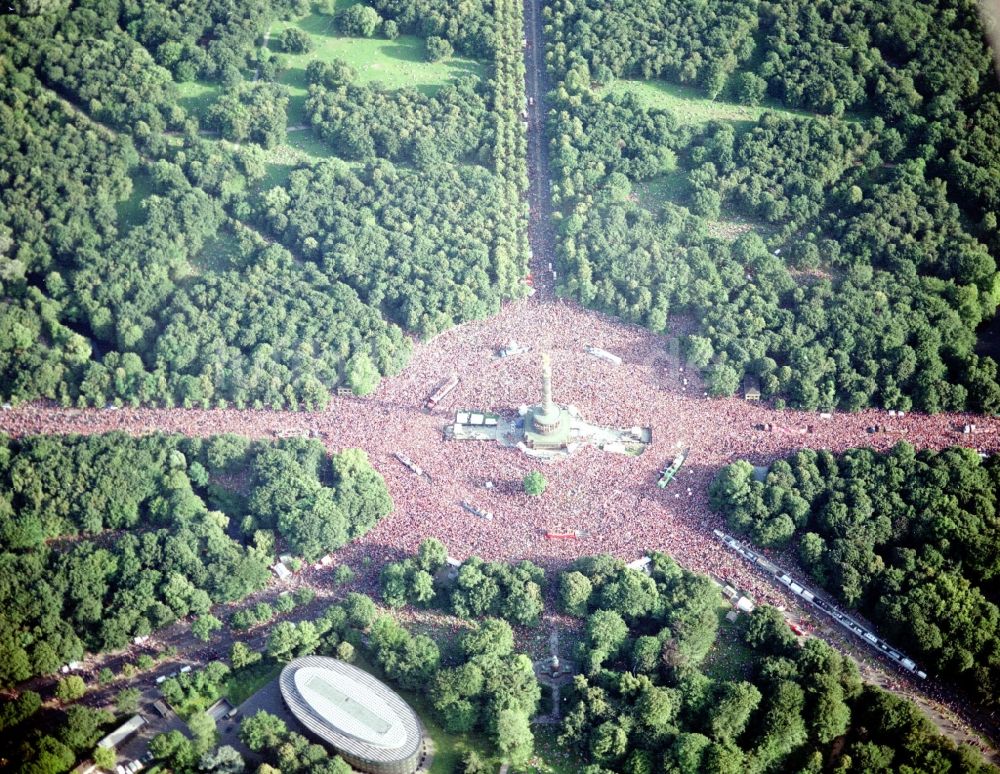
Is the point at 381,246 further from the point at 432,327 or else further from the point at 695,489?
the point at 695,489

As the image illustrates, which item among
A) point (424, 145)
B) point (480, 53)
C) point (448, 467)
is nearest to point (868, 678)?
point (448, 467)

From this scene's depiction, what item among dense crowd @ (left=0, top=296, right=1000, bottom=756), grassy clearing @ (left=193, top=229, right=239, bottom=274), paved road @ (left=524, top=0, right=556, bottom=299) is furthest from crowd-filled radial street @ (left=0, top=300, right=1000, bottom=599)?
grassy clearing @ (left=193, top=229, right=239, bottom=274)

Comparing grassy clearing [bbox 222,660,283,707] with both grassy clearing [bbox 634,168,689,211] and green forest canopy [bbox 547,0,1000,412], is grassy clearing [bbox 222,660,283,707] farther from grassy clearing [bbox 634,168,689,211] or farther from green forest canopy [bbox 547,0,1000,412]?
grassy clearing [bbox 634,168,689,211]

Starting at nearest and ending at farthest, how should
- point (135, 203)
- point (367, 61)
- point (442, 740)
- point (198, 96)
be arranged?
1. point (442, 740)
2. point (135, 203)
3. point (198, 96)
4. point (367, 61)

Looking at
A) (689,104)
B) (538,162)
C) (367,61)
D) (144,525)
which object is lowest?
(144,525)

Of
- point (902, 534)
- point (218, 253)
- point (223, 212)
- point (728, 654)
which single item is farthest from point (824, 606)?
point (223, 212)

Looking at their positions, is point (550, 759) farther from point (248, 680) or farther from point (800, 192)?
point (800, 192)
